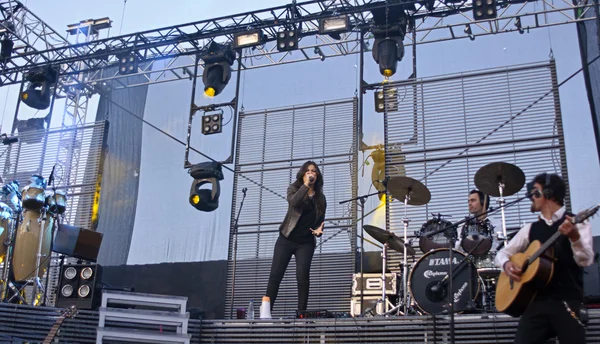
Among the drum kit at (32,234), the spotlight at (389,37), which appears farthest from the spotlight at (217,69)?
the drum kit at (32,234)

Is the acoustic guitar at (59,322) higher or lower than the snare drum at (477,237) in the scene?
lower

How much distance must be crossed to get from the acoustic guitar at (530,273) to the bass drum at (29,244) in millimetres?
5929

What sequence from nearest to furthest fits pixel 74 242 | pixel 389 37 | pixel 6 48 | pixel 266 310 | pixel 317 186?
1. pixel 266 310
2. pixel 317 186
3. pixel 74 242
4. pixel 389 37
5. pixel 6 48

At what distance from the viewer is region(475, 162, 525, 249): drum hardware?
21.6 feet

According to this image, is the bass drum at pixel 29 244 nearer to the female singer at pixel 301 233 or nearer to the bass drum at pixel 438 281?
the female singer at pixel 301 233

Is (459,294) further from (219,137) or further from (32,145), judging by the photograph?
(32,145)

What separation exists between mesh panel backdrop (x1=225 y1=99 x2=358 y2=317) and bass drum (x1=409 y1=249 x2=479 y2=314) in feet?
11.6

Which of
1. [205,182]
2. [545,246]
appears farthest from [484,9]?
[545,246]

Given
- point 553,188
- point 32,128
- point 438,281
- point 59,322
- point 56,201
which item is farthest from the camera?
point 32,128

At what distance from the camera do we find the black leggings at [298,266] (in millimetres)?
6348

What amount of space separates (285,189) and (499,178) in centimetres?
433

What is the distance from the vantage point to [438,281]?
18.7ft

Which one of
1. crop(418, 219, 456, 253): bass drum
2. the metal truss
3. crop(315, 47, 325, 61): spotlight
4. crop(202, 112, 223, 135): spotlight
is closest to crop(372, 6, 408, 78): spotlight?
the metal truss

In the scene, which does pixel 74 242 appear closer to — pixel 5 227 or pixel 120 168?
pixel 5 227
